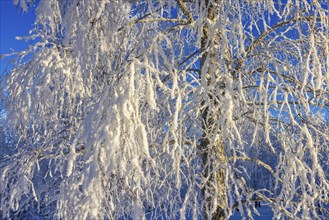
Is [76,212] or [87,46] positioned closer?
[76,212]

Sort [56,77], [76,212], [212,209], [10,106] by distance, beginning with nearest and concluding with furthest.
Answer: [76,212], [212,209], [56,77], [10,106]

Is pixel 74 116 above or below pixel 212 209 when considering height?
above

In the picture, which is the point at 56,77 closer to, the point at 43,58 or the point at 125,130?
the point at 43,58

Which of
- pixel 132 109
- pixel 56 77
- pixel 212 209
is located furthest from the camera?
pixel 56 77

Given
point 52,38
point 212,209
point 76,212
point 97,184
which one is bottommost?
point 212,209

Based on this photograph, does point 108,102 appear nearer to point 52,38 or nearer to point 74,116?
point 52,38

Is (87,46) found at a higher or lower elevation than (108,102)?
higher

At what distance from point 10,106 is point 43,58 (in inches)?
29.6

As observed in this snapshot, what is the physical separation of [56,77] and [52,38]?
0.39m

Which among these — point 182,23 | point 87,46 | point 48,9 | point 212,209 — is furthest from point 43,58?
Answer: point 212,209

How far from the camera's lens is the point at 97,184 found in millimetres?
2473

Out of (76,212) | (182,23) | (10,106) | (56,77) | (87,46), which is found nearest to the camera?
(76,212)

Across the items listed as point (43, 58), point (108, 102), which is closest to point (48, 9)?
point (108, 102)

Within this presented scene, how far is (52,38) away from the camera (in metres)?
3.40
